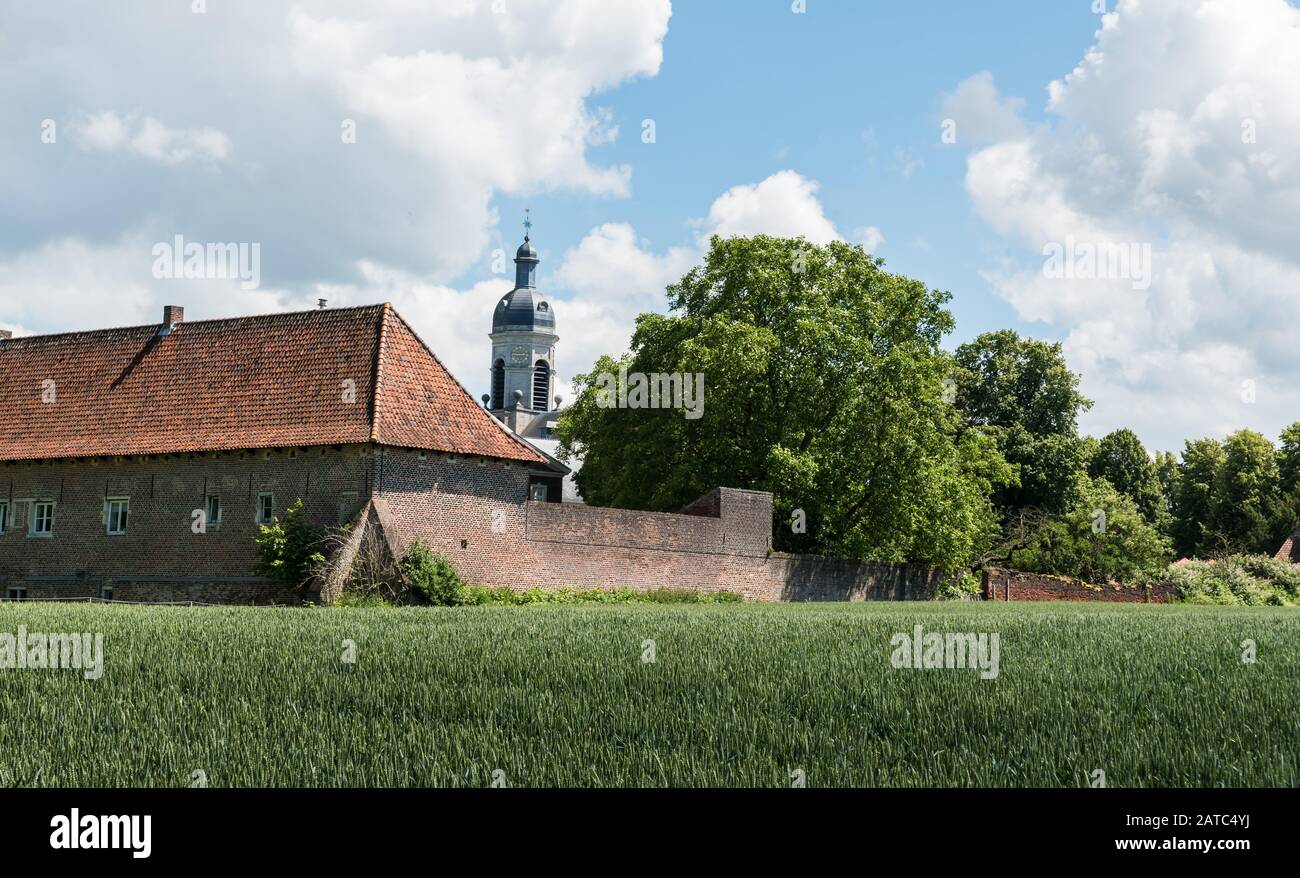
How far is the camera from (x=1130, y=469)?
68375 millimetres

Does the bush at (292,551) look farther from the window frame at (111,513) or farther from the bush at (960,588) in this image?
the bush at (960,588)

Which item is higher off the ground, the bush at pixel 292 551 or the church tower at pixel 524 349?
the church tower at pixel 524 349

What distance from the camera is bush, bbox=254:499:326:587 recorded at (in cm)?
2906

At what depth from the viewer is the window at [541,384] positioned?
398 ft

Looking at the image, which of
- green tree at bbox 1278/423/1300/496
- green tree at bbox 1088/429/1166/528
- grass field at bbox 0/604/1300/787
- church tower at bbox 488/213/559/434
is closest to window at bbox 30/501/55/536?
grass field at bbox 0/604/1300/787

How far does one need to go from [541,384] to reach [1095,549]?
3039 inches

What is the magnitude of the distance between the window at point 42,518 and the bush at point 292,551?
24.9ft

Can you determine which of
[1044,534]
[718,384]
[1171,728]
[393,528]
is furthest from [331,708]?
[1044,534]

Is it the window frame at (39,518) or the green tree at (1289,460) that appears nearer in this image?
the window frame at (39,518)

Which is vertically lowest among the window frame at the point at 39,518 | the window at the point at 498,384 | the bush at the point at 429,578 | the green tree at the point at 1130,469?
the bush at the point at 429,578

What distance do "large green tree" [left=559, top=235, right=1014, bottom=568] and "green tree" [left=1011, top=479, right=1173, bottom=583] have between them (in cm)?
660

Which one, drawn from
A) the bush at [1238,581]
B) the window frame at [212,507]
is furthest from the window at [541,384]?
the window frame at [212,507]

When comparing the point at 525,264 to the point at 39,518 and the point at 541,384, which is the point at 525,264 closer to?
the point at 541,384

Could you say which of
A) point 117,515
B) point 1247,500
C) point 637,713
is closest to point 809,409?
point 117,515
